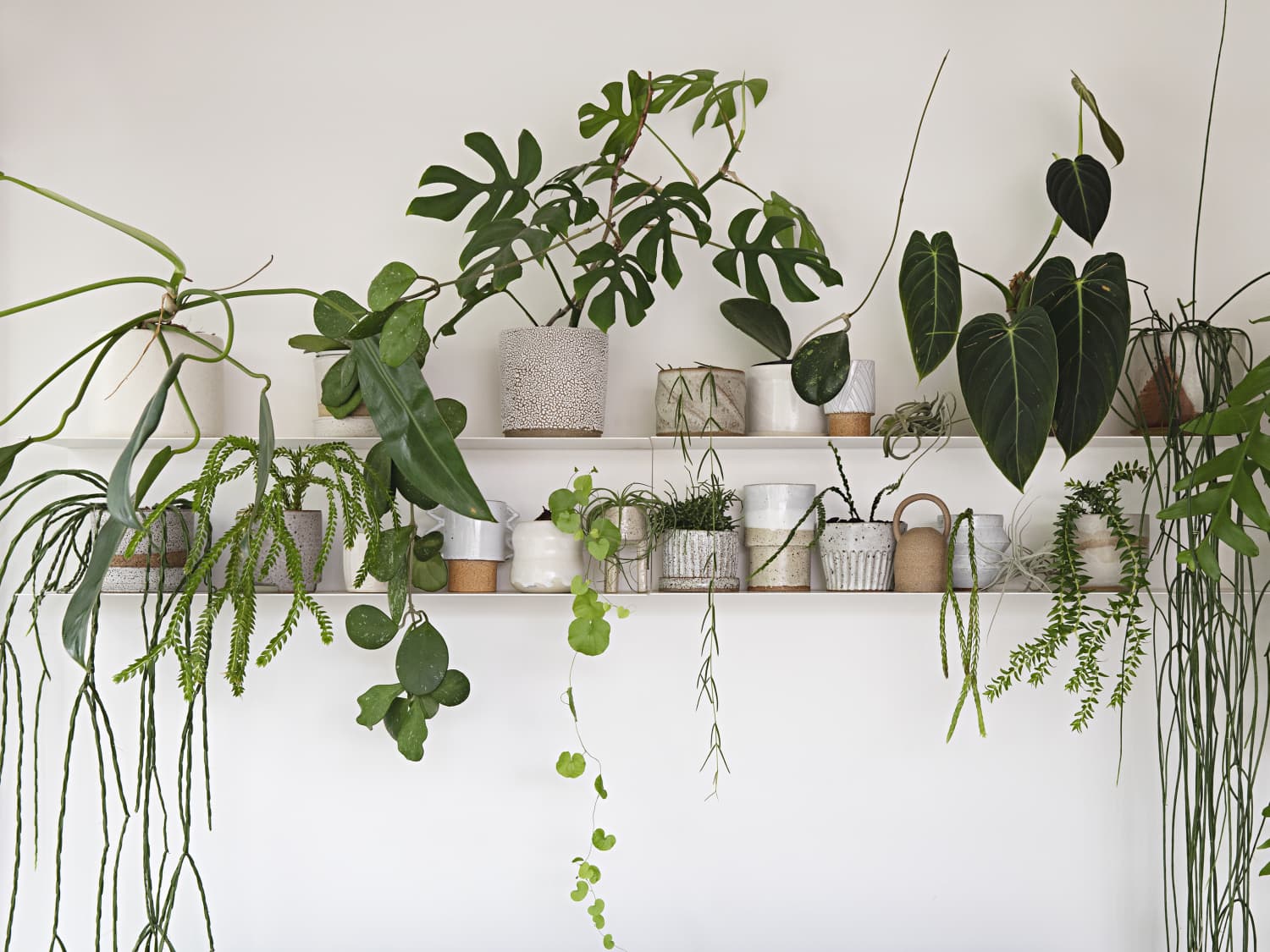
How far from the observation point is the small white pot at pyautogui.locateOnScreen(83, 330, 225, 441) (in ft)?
5.35

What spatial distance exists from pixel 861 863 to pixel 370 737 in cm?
90

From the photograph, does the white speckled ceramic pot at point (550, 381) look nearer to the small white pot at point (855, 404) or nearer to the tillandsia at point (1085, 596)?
the small white pot at point (855, 404)

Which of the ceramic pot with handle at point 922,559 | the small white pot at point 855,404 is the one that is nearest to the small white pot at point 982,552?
the ceramic pot with handle at point 922,559

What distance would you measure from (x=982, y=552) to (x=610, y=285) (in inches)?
29.4

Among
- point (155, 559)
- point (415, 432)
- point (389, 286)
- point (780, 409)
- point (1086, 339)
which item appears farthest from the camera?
point (780, 409)

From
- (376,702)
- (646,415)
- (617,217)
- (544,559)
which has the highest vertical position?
(617,217)

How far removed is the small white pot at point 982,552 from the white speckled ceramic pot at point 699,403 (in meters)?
0.41

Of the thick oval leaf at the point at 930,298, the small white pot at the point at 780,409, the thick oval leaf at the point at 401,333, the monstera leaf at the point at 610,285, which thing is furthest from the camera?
the small white pot at the point at 780,409

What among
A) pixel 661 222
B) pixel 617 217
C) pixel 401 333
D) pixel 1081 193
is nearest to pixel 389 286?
pixel 401 333

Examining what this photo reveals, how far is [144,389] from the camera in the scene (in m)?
1.63

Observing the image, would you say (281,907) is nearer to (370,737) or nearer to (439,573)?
(370,737)

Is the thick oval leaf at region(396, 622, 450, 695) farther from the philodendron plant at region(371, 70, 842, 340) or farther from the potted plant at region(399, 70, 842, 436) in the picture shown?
the philodendron plant at region(371, 70, 842, 340)

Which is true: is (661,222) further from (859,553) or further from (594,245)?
(859,553)

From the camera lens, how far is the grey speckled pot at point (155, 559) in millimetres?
1608
